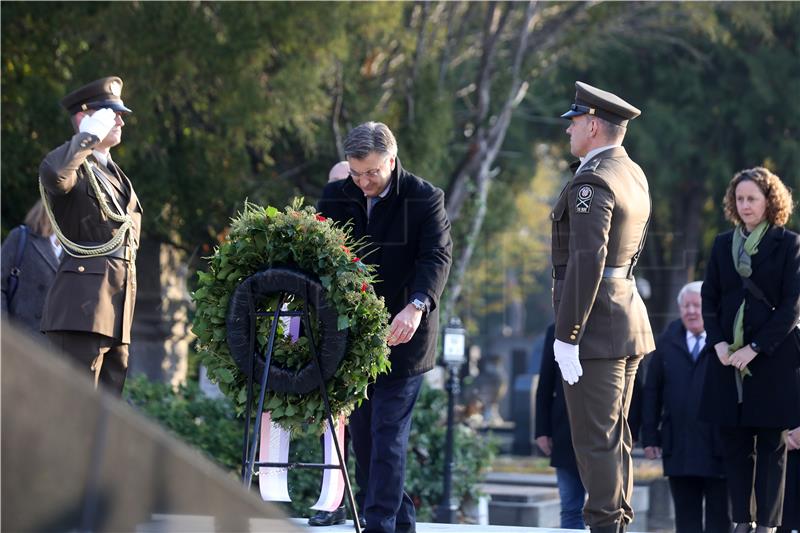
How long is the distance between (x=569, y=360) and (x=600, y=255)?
0.49m

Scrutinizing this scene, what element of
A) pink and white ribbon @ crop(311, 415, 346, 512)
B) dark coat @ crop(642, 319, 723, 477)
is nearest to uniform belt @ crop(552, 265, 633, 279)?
pink and white ribbon @ crop(311, 415, 346, 512)

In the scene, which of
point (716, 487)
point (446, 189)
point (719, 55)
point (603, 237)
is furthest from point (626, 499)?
point (719, 55)

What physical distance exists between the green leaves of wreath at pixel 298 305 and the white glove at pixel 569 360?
0.79 m

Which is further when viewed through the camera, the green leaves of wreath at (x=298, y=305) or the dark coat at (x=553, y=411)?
the dark coat at (x=553, y=411)

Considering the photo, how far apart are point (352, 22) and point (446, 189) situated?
2741 millimetres

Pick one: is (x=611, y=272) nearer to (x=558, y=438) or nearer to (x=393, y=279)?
(x=393, y=279)

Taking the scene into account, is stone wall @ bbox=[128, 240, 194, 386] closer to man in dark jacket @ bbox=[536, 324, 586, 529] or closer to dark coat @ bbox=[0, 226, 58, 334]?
dark coat @ bbox=[0, 226, 58, 334]

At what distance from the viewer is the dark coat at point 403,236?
6344mm

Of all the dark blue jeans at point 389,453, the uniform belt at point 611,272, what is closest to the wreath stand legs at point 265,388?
the dark blue jeans at point 389,453

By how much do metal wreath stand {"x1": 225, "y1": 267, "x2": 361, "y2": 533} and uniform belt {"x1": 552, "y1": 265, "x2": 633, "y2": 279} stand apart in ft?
3.45

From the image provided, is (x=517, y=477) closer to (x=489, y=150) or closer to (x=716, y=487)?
(x=489, y=150)

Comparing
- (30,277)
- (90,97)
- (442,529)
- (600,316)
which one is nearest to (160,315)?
(30,277)

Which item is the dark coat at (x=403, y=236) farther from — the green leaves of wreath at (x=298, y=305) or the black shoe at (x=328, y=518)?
the black shoe at (x=328, y=518)

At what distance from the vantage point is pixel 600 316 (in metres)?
5.63
